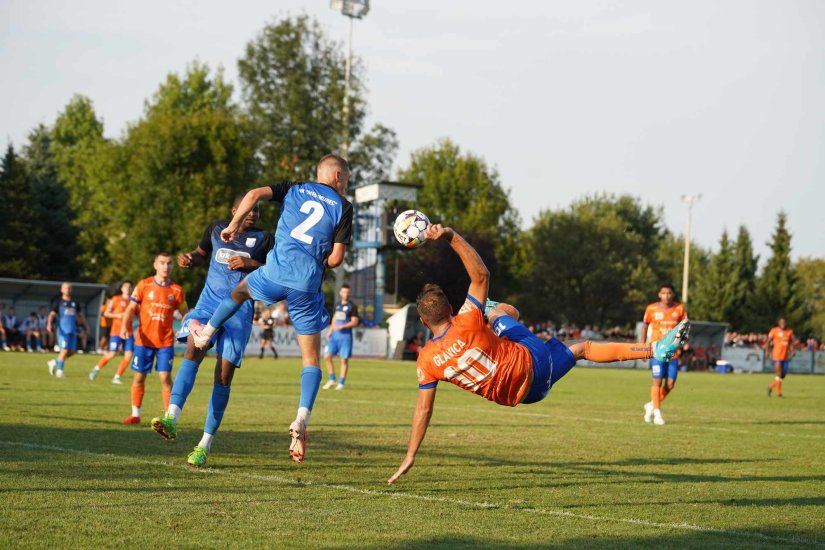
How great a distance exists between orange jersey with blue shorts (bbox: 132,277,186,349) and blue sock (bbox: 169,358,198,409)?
129 inches

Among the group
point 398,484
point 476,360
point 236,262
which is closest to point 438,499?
point 398,484

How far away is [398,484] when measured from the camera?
9031 millimetres

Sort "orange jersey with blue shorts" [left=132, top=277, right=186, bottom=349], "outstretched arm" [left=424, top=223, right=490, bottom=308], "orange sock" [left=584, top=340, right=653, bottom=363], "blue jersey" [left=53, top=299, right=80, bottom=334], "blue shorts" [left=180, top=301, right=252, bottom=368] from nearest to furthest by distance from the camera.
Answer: "outstretched arm" [left=424, top=223, right=490, bottom=308] → "orange sock" [left=584, top=340, right=653, bottom=363] → "blue shorts" [left=180, top=301, right=252, bottom=368] → "orange jersey with blue shorts" [left=132, top=277, right=186, bottom=349] → "blue jersey" [left=53, top=299, right=80, bottom=334]

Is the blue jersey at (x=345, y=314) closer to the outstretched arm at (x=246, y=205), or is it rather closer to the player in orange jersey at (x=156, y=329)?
the player in orange jersey at (x=156, y=329)

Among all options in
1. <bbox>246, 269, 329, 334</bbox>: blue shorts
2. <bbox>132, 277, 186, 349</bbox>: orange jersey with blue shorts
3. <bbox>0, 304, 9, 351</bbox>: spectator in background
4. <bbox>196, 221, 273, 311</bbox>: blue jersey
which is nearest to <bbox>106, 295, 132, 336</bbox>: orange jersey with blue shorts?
<bbox>132, 277, 186, 349</bbox>: orange jersey with blue shorts

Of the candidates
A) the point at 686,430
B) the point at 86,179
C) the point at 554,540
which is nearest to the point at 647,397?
the point at 686,430

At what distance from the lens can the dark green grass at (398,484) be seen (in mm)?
6773

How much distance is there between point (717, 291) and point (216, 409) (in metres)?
83.2

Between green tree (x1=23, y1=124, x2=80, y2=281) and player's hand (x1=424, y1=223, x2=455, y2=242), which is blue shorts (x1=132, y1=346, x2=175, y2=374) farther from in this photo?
green tree (x1=23, y1=124, x2=80, y2=281)

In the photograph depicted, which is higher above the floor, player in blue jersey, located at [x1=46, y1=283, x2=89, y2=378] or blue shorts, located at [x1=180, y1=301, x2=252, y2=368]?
blue shorts, located at [x1=180, y1=301, x2=252, y2=368]

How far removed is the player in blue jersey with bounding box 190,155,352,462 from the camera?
893cm

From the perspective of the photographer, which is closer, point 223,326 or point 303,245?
point 303,245

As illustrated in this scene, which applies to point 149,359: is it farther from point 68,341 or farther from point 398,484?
point 68,341

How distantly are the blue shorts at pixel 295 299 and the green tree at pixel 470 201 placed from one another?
7339cm
